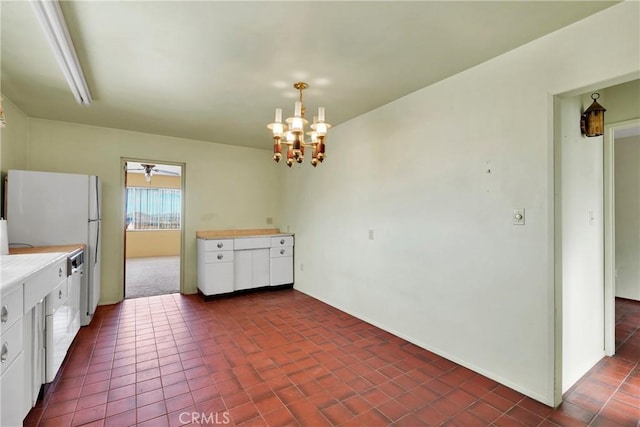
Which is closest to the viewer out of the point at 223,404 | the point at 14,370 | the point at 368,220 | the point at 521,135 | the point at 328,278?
the point at 14,370

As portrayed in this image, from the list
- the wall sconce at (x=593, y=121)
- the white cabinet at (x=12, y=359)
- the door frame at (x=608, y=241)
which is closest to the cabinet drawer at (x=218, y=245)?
the white cabinet at (x=12, y=359)

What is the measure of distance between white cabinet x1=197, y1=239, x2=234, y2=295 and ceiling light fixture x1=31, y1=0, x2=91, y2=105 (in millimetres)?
2385

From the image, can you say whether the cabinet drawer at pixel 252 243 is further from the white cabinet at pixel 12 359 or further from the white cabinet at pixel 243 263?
the white cabinet at pixel 12 359

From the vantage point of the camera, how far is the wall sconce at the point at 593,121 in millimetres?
2256

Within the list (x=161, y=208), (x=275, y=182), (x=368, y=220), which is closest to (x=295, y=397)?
(x=368, y=220)

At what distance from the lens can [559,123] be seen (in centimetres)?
199

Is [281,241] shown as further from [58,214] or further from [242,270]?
[58,214]

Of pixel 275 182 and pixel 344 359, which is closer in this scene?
pixel 344 359

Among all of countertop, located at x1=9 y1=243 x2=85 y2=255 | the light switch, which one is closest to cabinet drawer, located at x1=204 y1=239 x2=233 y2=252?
countertop, located at x1=9 y1=243 x2=85 y2=255

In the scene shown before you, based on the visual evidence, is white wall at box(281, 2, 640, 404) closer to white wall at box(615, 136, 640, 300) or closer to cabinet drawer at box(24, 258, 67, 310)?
cabinet drawer at box(24, 258, 67, 310)

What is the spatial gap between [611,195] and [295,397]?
125 inches

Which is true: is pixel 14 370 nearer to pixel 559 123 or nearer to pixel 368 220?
pixel 368 220

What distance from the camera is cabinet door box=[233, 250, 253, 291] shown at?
4.53 metres

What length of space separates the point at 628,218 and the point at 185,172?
22.3 feet
